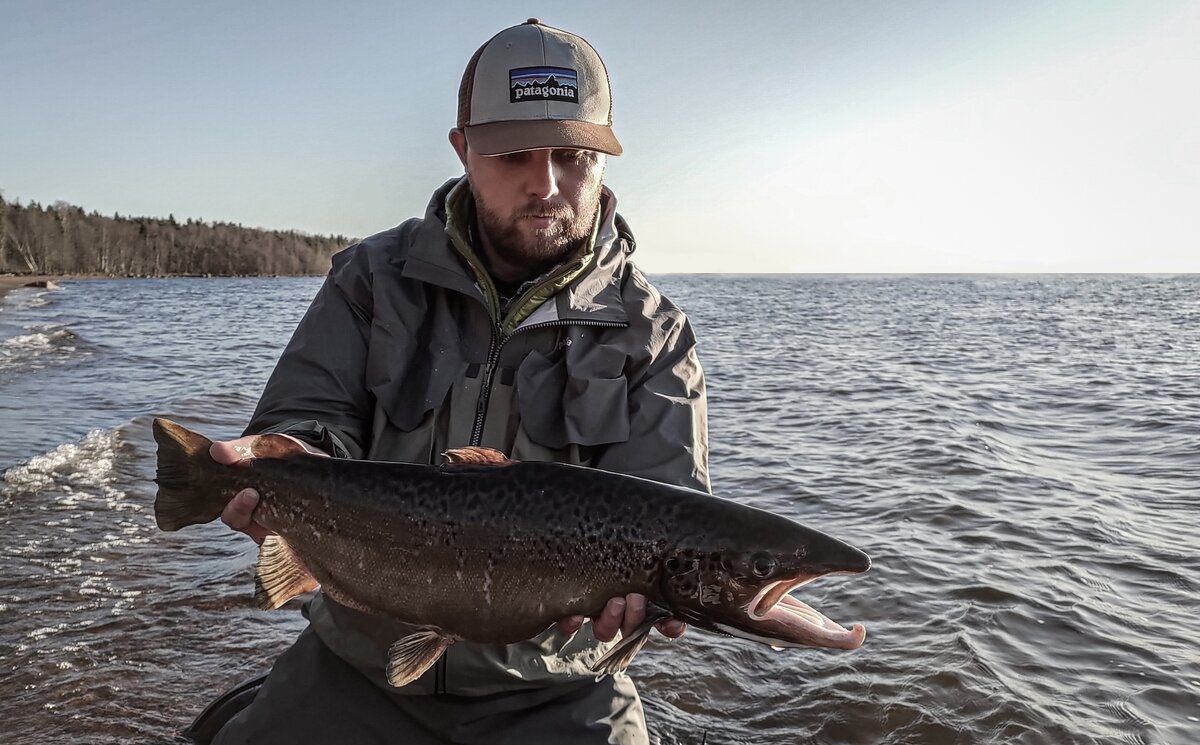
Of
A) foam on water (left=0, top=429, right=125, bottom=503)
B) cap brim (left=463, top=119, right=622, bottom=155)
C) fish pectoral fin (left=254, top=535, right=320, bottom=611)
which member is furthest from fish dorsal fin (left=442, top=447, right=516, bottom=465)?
foam on water (left=0, top=429, right=125, bottom=503)

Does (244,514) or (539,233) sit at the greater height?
(539,233)

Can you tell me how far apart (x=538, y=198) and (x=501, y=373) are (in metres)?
0.77

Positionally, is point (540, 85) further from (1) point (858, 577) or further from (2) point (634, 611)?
(1) point (858, 577)

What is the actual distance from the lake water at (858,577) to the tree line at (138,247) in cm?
10746

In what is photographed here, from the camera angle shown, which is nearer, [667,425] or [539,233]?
[667,425]

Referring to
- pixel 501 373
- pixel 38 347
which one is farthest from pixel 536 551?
pixel 38 347

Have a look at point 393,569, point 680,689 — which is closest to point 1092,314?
point 680,689

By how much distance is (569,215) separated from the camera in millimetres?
3750

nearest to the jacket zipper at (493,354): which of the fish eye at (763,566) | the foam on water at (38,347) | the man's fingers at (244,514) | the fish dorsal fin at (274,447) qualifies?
the fish dorsal fin at (274,447)

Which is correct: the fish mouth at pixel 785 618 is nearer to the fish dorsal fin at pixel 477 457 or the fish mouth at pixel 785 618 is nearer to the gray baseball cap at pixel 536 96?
the fish dorsal fin at pixel 477 457

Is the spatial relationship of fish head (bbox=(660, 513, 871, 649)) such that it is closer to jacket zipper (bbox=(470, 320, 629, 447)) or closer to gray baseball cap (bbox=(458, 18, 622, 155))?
jacket zipper (bbox=(470, 320, 629, 447))

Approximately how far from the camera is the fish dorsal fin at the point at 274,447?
3123 millimetres

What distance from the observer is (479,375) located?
3.68 metres

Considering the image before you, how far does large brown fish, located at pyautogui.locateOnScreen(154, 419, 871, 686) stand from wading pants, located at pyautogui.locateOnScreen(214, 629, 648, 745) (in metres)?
0.49
